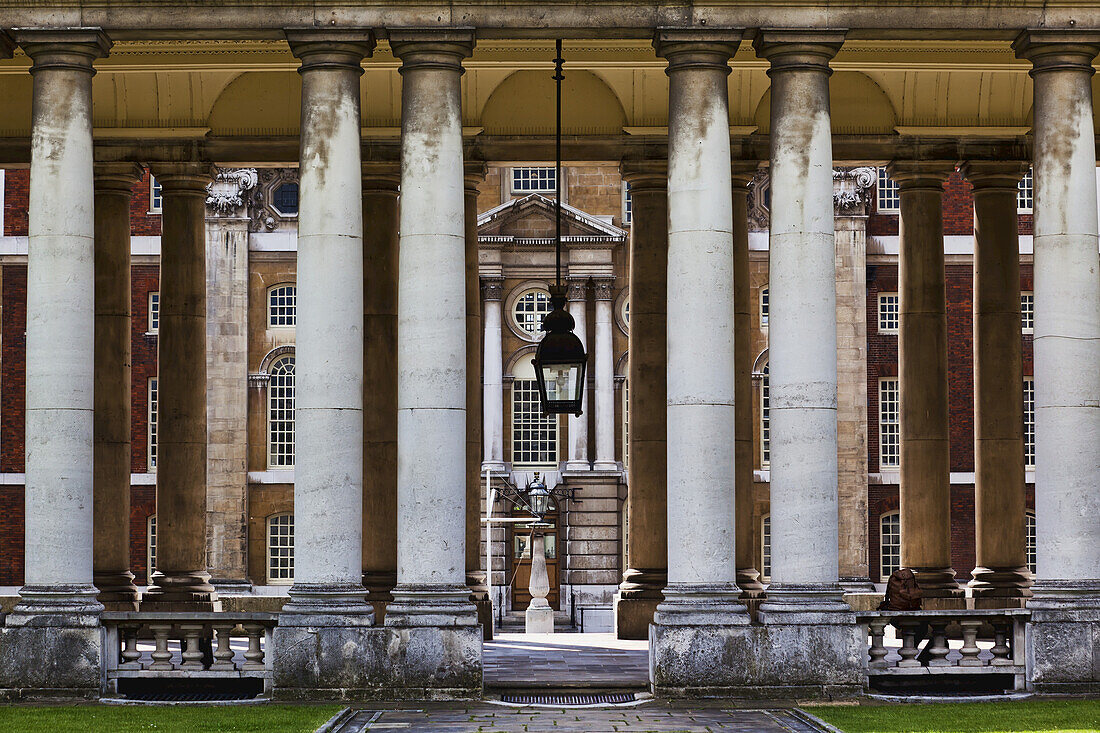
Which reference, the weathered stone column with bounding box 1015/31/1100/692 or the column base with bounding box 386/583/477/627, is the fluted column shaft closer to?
the weathered stone column with bounding box 1015/31/1100/692

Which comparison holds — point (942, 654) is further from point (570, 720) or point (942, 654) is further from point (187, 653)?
point (187, 653)

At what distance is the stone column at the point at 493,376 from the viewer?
258 feet

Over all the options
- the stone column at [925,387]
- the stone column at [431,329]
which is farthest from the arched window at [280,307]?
the stone column at [431,329]

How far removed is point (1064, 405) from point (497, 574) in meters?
51.4

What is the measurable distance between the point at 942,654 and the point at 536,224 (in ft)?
167

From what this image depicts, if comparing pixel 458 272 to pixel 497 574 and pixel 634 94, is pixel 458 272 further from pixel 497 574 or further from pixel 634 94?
pixel 497 574

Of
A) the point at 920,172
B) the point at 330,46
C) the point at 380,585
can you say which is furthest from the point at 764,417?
the point at 330,46

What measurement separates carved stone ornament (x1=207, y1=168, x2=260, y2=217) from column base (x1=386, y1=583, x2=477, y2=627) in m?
49.1

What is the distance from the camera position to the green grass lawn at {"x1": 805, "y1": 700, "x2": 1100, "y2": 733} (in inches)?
989

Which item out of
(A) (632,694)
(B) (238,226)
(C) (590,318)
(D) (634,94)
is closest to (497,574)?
(C) (590,318)

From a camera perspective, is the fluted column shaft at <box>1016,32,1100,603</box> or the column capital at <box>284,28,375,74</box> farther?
the fluted column shaft at <box>1016,32,1100,603</box>

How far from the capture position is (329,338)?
1174 inches

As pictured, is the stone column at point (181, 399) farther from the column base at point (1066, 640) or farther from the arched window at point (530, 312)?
the arched window at point (530, 312)

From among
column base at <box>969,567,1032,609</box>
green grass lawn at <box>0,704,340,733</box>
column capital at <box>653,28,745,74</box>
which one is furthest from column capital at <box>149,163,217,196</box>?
column base at <box>969,567,1032,609</box>
